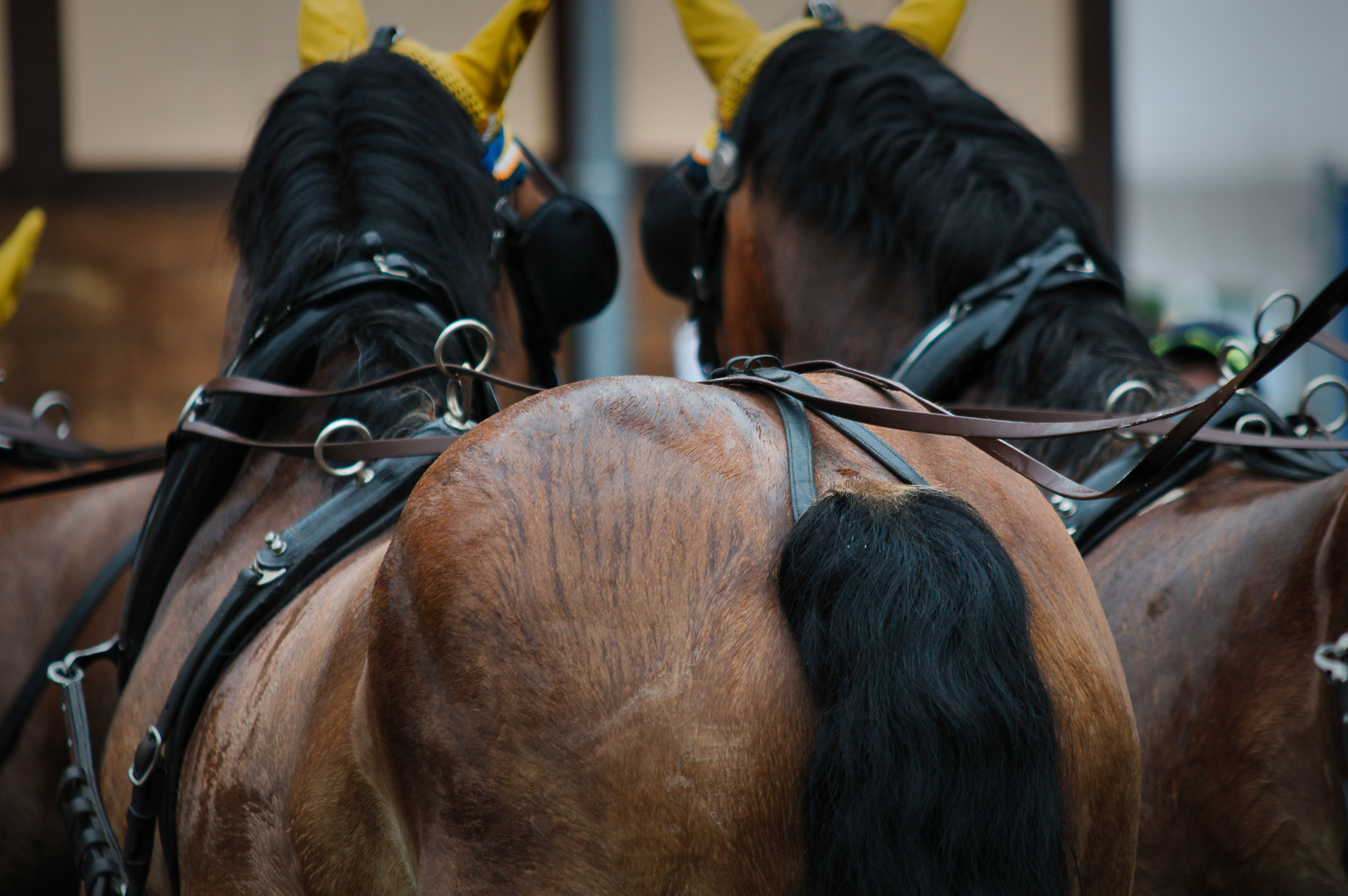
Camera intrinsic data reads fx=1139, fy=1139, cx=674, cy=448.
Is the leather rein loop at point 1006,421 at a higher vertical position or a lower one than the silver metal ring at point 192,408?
higher

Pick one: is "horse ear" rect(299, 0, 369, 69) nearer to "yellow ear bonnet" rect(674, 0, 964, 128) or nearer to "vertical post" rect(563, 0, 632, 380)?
"yellow ear bonnet" rect(674, 0, 964, 128)

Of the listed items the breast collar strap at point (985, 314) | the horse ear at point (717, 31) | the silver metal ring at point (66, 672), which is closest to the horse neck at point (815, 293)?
the breast collar strap at point (985, 314)

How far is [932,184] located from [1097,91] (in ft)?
13.6

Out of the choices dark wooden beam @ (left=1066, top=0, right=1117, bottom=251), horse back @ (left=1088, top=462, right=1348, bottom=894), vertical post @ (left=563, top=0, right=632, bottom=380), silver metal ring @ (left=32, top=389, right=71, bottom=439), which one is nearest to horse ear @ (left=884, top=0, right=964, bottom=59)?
horse back @ (left=1088, top=462, right=1348, bottom=894)

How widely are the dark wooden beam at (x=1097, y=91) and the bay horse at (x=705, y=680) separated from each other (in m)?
4.84

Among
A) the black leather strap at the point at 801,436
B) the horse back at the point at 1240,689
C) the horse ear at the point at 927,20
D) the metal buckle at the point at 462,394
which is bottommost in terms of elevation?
the horse back at the point at 1240,689

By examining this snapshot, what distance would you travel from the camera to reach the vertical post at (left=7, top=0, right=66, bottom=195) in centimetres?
465

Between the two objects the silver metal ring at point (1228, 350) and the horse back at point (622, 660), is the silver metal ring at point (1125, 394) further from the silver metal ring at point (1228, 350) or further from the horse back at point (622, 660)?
the horse back at point (622, 660)

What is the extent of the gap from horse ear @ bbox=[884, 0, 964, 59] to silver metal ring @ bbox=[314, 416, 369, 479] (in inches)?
50.6

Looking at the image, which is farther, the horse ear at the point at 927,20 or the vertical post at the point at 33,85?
the vertical post at the point at 33,85

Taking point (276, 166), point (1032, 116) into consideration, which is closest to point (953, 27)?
point (276, 166)

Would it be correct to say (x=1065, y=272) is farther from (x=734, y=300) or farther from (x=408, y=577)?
(x=408, y=577)

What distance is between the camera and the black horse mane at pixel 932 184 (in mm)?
1678

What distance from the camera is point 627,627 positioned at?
0.84 m
